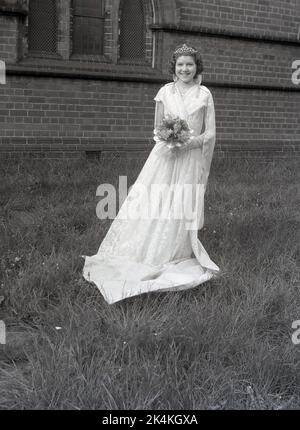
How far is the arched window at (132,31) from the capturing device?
1073cm

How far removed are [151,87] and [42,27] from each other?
215 cm

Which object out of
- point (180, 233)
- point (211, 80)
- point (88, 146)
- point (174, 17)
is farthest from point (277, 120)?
point (180, 233)

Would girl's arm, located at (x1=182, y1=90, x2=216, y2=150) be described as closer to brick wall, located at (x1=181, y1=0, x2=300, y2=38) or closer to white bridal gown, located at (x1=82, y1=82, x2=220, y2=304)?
white bridal gown, located at (x1=82, y1=82, x2=220, y2=304)

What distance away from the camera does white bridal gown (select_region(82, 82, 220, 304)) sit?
486 centimetres

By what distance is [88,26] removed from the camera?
410 inches

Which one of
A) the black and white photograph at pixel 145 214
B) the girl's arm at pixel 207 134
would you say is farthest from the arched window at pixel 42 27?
the girl's arm at pixel 207 134

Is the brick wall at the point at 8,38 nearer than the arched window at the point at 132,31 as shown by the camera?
Yes

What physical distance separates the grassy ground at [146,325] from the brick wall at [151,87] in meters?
3.30

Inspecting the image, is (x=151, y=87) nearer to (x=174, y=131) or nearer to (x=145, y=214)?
(x=145, y=214)

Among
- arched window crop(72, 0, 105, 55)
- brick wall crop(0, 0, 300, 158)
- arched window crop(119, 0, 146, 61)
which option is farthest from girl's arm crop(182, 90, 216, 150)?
arched window crop(119, 0, 146, 61)

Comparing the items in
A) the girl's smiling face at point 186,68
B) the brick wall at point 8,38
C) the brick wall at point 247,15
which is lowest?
the girl's smiling face at point 186,68

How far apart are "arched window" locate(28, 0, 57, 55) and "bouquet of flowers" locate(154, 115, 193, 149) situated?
19.3ft

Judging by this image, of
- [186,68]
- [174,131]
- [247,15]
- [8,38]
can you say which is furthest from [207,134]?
[247,15]

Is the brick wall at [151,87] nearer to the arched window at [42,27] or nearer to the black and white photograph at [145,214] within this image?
the black and white photograph at [145,214]
